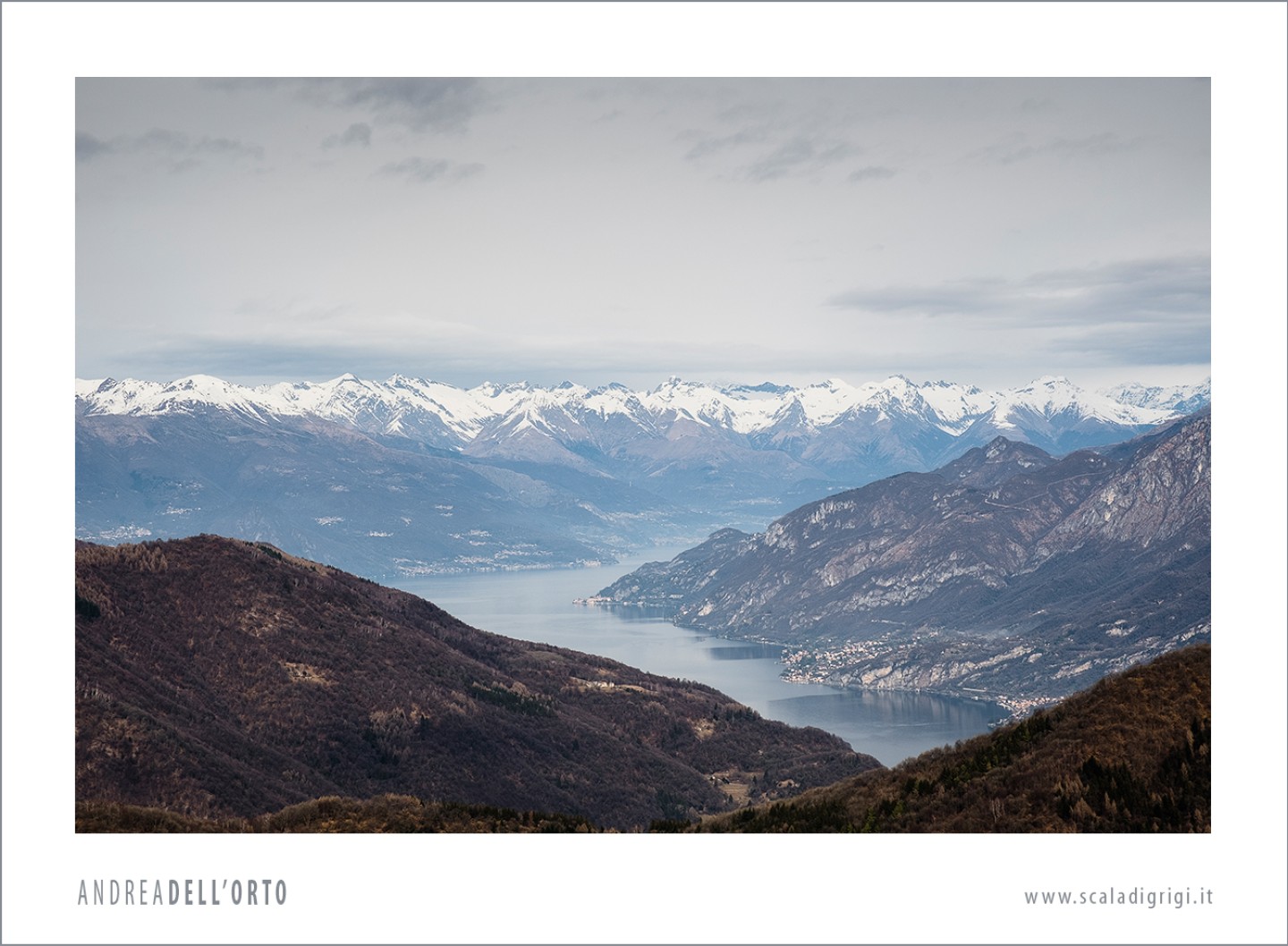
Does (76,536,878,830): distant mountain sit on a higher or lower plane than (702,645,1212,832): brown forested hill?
lower

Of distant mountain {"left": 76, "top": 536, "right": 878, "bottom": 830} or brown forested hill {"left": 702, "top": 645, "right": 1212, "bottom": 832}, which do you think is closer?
brown forested hill {"left": 702, "top": 645, "right": 1212, "bottom": 832}

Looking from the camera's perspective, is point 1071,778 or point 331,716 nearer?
point 1071,778

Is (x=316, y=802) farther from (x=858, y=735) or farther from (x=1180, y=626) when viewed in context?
(x=1180, y=626)

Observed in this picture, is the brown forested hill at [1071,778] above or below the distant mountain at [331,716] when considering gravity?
above

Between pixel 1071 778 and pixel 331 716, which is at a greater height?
pixel 1071 778
